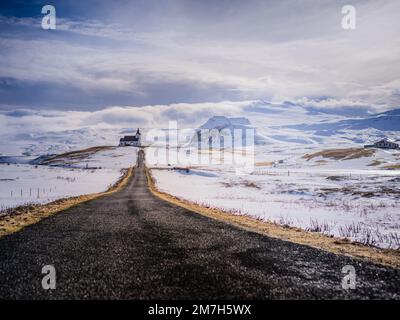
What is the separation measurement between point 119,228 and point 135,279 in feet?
20.7

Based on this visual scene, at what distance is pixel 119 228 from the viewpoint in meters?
12.7

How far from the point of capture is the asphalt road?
19.6 feet

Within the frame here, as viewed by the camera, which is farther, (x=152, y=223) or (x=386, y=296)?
(x=152, y=223)

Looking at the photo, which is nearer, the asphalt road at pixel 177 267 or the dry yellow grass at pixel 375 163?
the asphalt road at pixel 177 267

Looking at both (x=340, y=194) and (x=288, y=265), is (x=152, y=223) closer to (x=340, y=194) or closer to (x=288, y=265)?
(x=288, y=265)

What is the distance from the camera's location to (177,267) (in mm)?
7344

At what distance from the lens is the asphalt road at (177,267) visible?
596cm

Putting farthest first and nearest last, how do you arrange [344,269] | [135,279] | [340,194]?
[340,194], [344,269], [135,279]

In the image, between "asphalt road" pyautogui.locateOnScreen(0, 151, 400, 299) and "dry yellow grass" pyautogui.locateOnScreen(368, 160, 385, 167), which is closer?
"asphalt road" pyautogui.locateOnScreen(0, 151, 400, 299)

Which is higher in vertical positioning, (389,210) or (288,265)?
(288,265)

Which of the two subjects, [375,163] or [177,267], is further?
[375,163]
